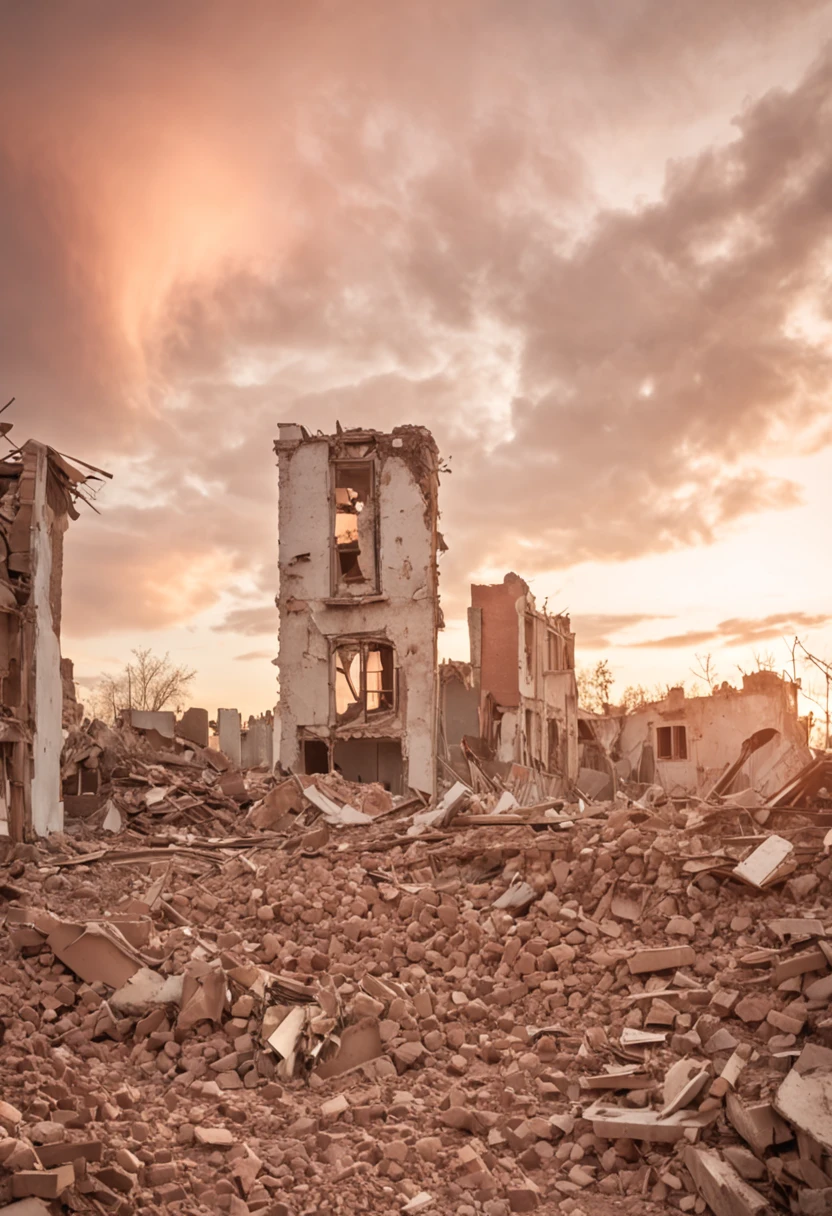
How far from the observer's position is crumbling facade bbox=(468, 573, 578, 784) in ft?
91.5

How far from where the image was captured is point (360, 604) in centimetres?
2277

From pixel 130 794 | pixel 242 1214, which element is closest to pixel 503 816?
pixel 242 1214

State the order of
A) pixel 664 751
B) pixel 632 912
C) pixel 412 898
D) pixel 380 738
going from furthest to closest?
pixel 664 751 → pixel 380 738 → pixel 412 898 → pixel 632 912

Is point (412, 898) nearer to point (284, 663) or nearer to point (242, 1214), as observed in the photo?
point (242, 1214)

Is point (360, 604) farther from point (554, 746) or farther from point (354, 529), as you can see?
point (554, 746)

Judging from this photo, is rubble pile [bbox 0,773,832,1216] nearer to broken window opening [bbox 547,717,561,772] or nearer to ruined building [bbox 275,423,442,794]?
ruined building [bbox 275,423,442,794]

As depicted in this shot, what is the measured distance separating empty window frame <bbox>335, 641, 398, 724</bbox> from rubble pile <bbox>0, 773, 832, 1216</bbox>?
11099mm

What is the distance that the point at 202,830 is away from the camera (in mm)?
17219

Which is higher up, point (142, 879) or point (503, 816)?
point (503, 816)

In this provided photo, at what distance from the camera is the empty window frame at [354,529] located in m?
23.1

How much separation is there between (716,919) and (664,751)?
2375cm

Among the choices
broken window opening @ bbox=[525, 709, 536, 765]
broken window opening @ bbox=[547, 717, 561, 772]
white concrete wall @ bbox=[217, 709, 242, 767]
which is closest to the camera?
broken window opening @ bbox=[525, 709, 536, 765]

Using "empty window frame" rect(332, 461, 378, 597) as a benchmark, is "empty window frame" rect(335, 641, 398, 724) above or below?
below

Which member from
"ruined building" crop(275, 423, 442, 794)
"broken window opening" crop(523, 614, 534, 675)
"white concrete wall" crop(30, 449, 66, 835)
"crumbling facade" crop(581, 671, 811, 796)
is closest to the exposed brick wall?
"broken window opening" crop(523, 614, 534, 675)
